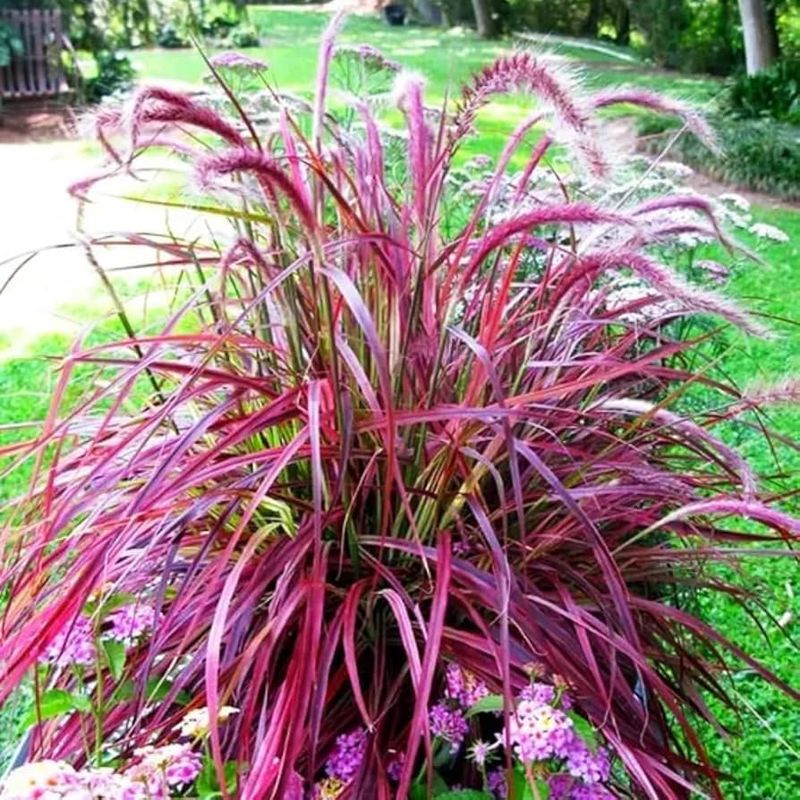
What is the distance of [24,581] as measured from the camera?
1.24m

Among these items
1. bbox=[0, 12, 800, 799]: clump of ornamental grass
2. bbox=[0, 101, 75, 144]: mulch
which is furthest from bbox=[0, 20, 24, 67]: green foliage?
bbox=[0, 12, 800, 799]: clump of ornamental grass

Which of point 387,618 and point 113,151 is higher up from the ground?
point 113,151

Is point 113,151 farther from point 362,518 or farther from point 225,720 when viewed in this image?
point 225,720

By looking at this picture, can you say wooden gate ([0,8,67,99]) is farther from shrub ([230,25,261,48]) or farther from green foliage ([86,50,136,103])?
shrub ([230,25,261,48])

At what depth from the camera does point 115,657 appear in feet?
3.52

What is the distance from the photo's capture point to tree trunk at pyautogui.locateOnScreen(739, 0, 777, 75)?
10.6 metres

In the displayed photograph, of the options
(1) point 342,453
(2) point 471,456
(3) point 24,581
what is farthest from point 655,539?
(3) point 24,581

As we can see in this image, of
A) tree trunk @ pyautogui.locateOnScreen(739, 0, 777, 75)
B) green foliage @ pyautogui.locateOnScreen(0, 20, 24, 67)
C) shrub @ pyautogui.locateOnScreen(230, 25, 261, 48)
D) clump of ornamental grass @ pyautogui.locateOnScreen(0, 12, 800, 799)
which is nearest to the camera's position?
clump of ornamental grass @ pyautogui.locateOnScreen(0, 12, 800, 799)

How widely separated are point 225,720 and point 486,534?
13.5 inches

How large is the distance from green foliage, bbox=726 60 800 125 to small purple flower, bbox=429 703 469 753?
9283mm

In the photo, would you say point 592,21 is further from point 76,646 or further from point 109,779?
point 109,779

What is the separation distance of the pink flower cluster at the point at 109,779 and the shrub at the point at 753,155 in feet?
23.8

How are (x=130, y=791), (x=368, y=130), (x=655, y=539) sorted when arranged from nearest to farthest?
(x=130, y=791) → (x=368, y=130) → (x=655, y=539)

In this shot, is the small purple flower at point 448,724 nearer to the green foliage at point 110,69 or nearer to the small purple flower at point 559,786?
the small purple flower at point 559,786
